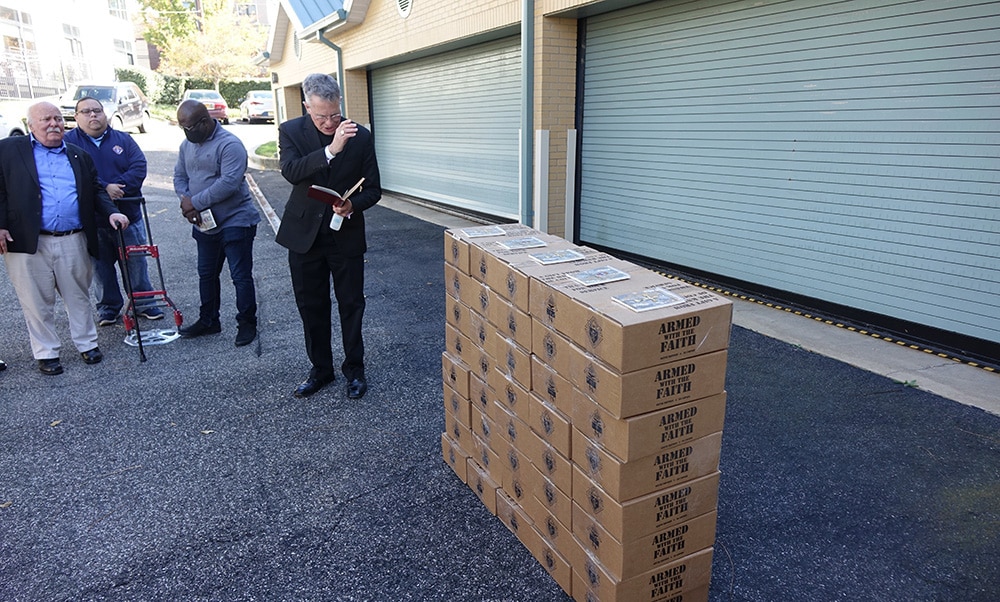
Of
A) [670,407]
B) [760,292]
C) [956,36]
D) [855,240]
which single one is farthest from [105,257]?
[956,36]

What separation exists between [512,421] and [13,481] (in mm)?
2871

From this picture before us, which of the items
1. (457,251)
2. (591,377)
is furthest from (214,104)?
(591,377)

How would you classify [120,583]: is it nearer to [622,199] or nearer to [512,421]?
[512,421]

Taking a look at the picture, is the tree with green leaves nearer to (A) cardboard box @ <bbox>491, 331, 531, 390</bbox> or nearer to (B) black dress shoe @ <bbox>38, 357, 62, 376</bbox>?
(B) black dress shoe @ <bbox>38, 357, 62, 376</bbox>

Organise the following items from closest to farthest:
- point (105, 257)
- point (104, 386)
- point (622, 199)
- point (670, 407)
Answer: point (670, 407), point (104, 386), point (105, 257), point (622, 199)

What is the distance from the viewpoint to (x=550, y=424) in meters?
2.63

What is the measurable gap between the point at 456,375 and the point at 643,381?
1509 millimetres

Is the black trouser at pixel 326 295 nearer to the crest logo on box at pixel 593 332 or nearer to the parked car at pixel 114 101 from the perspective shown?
the crest logo on box at pixel 593 332

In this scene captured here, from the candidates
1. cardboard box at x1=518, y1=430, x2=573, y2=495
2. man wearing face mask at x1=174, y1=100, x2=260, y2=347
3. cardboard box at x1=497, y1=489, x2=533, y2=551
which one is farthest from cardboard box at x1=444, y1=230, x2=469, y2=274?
man wearing face mask at x1=174, y1=100, x2=260, y2=347

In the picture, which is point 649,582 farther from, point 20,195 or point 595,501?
point 20,195

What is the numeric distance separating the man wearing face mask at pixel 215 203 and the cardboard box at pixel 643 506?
4.17 m

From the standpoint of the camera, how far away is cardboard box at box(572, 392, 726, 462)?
2.19 metres

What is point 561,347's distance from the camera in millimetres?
2463

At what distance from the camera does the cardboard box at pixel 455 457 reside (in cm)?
350
